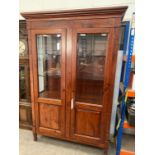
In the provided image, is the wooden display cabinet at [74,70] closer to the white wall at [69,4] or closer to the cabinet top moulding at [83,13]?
the cabinet top moulding at [83,13]

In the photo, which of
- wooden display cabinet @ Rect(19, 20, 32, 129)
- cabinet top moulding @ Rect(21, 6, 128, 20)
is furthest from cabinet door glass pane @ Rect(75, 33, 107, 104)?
wooden display cabinet @ Rect(19, 20, 32, 129)

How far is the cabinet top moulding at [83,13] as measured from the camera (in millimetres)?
1646

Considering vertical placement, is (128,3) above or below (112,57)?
above

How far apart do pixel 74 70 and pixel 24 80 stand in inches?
45.4

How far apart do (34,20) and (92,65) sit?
3.41 ft

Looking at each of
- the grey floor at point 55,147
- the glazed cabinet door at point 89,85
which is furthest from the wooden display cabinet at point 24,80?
the glazed cabinet door at point 89,85

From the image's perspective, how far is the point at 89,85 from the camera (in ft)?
7.37

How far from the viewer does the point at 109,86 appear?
188 cm

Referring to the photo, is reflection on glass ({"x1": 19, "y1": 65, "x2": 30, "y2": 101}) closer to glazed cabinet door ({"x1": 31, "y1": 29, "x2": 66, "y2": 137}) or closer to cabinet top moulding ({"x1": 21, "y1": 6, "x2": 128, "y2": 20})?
glazed cabinet door ({"x1": 31, "y1": 29, "x2": 66, "y2": 137})

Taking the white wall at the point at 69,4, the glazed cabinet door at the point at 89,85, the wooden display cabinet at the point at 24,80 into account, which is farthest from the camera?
the wooden display cabinet at the point at 24,80

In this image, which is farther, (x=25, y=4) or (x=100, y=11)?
(x=25, y=4)
